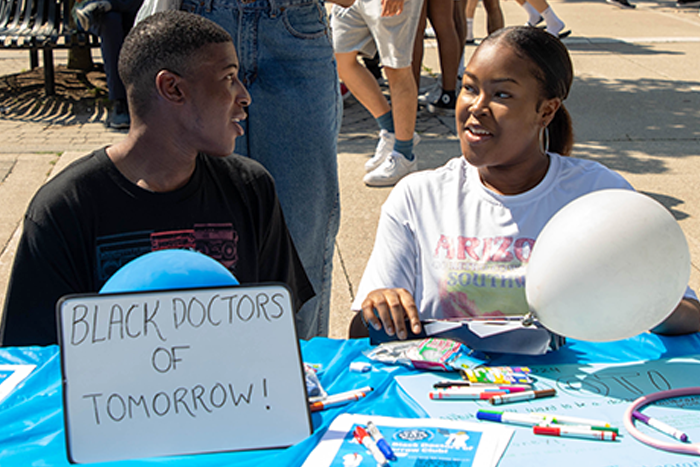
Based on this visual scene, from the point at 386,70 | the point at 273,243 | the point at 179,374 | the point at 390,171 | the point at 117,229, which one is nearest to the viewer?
the point at 179,374

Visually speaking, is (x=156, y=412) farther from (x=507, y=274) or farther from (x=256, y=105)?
(x=256, y=105)

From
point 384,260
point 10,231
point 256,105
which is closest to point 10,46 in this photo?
point 10,231

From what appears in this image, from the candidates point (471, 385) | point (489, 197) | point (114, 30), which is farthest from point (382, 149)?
point (471, 385)

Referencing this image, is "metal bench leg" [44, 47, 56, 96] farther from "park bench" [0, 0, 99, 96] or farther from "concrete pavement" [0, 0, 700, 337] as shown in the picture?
"concrete pavement" [0, 0, 700, 337]

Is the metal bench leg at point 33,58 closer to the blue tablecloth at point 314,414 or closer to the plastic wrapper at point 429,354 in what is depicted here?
the blue tablecloth at point 314,414

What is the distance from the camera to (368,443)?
1205mm

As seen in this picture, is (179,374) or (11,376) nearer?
(179,374)

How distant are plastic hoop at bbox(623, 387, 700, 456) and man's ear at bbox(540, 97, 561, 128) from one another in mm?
856

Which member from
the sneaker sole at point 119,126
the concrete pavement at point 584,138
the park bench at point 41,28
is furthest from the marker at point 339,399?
the park bench at point 41,28

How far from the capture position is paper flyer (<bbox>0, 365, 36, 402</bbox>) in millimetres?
1435

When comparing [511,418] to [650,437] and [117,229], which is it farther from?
[117,229]

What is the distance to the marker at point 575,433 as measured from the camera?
3.98 ft

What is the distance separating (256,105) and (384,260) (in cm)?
86

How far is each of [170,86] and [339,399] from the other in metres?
0.92
